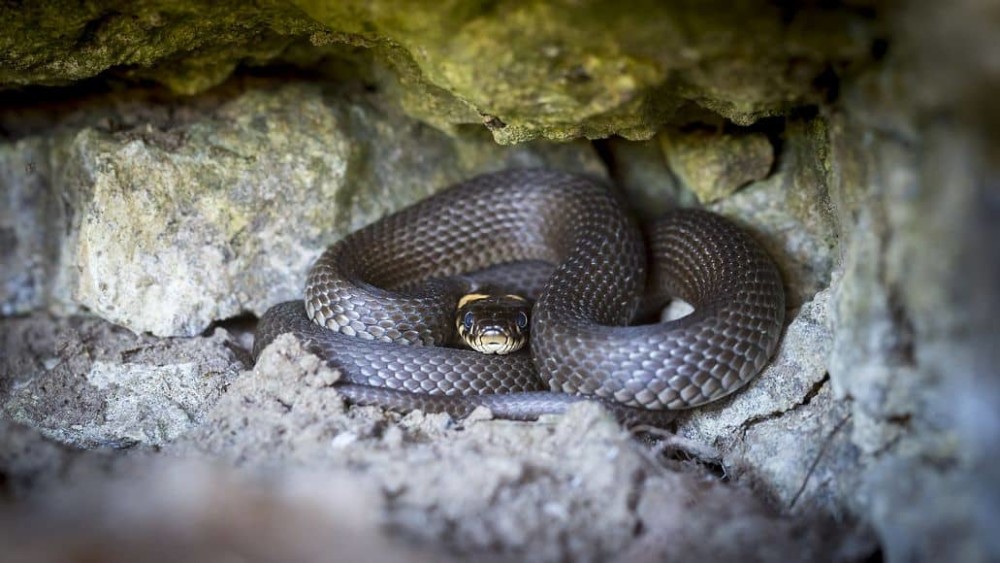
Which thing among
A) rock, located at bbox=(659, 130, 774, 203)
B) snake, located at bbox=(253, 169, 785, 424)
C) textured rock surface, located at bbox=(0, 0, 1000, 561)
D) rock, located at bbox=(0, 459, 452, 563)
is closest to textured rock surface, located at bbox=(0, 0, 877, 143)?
textured rock surface, located at bbox=(0, 0, 1000, 561)

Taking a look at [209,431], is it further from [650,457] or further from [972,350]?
[972,350]

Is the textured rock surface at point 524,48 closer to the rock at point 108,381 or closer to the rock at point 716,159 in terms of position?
the rock at point 716,159

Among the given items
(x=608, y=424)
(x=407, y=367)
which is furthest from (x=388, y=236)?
(x=608, y=424)

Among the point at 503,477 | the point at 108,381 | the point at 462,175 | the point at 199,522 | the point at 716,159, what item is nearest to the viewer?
the point at 199,522

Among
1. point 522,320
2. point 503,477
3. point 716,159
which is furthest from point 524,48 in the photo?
point 716,159

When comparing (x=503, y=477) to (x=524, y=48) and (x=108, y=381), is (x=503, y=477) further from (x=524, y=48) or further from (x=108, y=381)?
(x=108, y=381)

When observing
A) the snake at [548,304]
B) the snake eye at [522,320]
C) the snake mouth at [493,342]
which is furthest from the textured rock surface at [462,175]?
the snake eye at [522,320]
